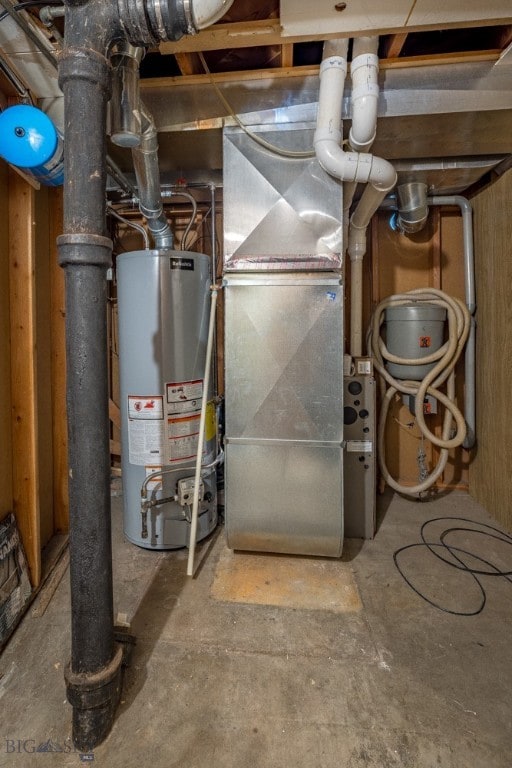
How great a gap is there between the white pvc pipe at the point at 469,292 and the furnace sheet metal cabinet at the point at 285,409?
132cm

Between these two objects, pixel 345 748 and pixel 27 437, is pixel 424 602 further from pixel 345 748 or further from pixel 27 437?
pixel 27 437

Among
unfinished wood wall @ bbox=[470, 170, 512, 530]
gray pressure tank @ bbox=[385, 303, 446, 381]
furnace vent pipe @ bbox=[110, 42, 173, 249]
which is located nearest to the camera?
furnace vent pipe @ bbox=[110, 42, 173, 249]

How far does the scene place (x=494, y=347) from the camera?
92.0 inches

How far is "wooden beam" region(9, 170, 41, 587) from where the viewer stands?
5.49 feet

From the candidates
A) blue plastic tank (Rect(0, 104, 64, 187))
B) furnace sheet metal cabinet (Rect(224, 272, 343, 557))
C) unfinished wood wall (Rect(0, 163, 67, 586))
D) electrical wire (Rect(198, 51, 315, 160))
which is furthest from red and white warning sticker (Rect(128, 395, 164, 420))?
electrical wire (Rect(198, 51, 315, 160))

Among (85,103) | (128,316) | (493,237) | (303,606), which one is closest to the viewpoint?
(85,103)

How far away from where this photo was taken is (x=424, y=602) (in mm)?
1620

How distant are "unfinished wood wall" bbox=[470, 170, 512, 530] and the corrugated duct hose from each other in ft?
0.52

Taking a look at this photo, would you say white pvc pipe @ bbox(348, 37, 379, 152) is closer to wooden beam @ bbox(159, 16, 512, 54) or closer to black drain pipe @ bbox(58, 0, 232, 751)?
wooden beam @ bbox(159, 16, 512, 54)

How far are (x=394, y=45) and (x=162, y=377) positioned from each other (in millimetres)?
1816

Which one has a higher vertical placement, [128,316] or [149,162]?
[149,162]

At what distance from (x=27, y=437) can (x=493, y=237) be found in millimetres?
2957

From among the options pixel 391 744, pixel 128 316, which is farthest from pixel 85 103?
pixel 391 744

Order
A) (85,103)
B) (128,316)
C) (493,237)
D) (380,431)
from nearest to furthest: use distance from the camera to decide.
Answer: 1. (85,103)
2. (128,316)
3. (493,237)
4. (380,431)
